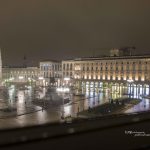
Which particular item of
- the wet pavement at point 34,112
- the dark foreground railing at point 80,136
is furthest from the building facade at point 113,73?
the dark foreground railing at point 80,136

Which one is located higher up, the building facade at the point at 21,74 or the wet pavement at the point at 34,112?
the building facade at the point at 21,74

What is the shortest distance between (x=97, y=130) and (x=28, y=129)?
196 cm

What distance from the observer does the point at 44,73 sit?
10875 centimetres

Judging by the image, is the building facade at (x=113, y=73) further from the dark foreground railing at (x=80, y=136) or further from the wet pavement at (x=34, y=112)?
the dark foreground railing at (x=80, y=136)

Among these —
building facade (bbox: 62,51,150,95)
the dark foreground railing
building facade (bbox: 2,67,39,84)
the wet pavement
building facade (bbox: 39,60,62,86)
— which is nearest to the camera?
the dark foreground railing

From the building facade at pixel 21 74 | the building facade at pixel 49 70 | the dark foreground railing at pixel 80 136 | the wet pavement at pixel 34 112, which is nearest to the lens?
the dark foreground railing at pixel 80 136

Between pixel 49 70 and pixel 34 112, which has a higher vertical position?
pixel 49 70

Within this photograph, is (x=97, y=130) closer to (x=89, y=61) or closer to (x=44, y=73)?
(x=89, y=61)

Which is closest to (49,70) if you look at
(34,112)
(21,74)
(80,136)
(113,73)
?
(21,74)

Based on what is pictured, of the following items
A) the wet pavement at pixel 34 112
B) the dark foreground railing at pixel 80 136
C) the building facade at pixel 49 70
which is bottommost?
the wet pavement at pixel 34 112

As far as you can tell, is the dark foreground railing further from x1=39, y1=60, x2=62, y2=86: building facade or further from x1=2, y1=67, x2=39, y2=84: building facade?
x1=2, y1=67, x2=39, y2=84: building facade

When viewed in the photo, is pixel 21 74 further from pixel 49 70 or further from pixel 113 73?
pixel 113 73

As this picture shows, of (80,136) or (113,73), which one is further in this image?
(113,73)

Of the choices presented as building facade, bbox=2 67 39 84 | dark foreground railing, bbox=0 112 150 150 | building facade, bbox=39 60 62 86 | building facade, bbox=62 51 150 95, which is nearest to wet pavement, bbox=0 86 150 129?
dark foreground railing, bbox=0 112 150 150
